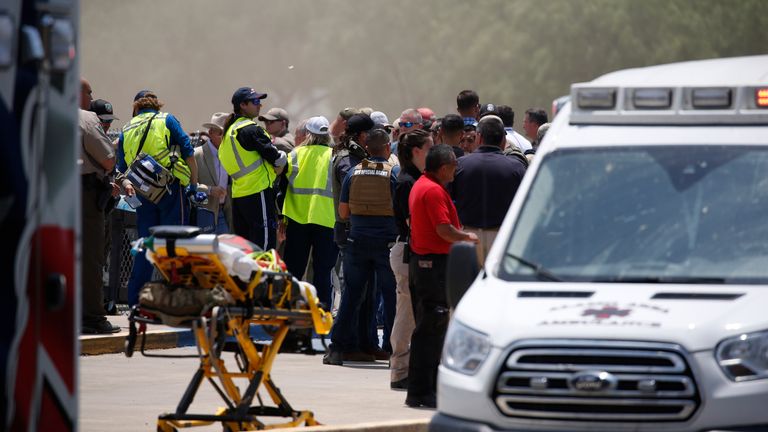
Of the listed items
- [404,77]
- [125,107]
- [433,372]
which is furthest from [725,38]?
[433,372]

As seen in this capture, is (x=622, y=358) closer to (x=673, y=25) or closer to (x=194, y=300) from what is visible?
(x=194, y=300)

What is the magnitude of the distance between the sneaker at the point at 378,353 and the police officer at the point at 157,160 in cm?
235

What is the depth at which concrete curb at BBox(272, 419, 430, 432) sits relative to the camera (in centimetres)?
1005

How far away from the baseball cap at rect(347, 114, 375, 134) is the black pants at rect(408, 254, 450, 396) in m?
3.14

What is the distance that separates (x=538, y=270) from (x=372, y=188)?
575 cm

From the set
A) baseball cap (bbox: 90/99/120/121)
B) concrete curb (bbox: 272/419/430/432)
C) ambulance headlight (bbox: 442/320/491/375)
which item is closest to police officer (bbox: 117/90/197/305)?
baseball cap (bbox: 90/99/120/121)

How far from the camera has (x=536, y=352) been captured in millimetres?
7898

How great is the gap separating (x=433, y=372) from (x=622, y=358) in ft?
14.8

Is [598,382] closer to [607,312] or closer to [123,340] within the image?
[607,312]

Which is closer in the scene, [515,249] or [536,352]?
[536,352]

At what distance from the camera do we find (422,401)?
1222 cm

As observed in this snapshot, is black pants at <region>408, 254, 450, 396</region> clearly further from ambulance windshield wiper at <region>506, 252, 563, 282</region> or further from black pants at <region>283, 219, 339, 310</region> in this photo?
black pants at <region>283, 219, 339, 310</region>

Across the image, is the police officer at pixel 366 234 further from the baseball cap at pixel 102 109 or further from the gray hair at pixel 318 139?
the baseball cap at pixel 102 109

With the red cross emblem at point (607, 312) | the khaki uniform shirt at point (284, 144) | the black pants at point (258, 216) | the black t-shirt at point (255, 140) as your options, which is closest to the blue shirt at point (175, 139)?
the black t-shirt at point (255, 140)
